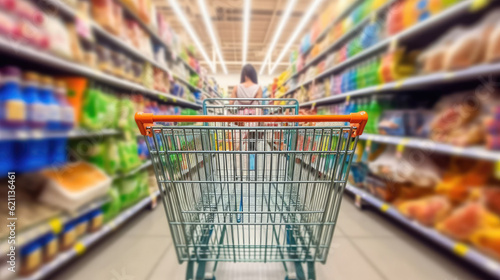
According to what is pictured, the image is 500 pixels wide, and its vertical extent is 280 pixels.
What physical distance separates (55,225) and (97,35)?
1280 millimetres

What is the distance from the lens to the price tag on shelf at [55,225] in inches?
36.2

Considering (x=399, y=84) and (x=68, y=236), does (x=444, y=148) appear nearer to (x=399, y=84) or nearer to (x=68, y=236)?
(x=399, y=84)

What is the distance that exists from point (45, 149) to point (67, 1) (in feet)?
2.65

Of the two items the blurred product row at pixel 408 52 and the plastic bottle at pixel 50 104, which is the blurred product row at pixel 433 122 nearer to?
the blurred product row at pixel 408 52

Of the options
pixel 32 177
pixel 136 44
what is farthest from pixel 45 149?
pixel 136 44

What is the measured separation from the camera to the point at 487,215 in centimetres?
88

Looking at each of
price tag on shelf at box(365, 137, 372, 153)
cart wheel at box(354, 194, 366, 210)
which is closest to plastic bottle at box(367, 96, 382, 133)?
price tag on shelf at box(365, 137, 372, 153)

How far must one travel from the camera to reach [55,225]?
0.93 m

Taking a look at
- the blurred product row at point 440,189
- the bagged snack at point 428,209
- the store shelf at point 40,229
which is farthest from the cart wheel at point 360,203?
the store shelf at point 40,229

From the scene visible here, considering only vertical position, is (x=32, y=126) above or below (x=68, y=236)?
above

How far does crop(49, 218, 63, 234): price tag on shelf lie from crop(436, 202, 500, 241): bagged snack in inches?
75.9

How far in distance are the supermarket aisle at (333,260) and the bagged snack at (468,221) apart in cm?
25

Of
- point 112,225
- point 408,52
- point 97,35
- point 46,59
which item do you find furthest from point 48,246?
point 408,52

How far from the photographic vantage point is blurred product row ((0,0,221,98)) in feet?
2.73
